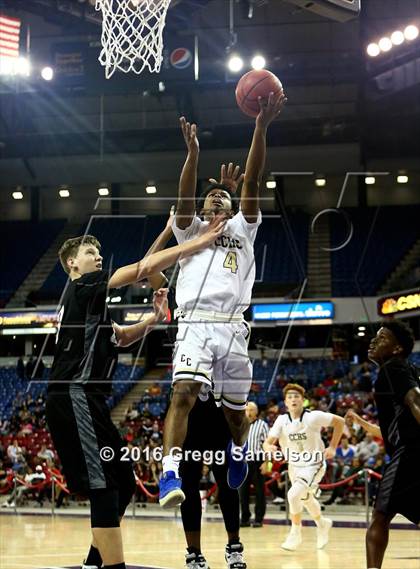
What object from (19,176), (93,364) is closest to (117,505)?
(93,364)

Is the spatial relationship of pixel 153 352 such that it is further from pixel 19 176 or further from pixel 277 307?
pixel 19 176

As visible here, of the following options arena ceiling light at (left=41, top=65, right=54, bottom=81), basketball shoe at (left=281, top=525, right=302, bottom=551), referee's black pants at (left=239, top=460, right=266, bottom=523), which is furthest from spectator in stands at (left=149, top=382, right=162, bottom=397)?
basketball shoe at (left=281, top=525, right=302, bottom=551)

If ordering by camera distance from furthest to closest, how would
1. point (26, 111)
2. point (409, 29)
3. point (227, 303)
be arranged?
point (26, 111), point (409, 29), point (227, 303)

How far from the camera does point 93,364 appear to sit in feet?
16.2

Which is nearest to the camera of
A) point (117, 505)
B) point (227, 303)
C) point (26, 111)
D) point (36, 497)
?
point (117, 505)

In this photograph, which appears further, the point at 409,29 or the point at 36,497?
the point at 409,29

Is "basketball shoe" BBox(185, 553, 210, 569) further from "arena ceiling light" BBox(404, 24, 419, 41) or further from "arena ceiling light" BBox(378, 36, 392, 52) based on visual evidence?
"arena ceiling light" BBox(378, 36, 392, 52)

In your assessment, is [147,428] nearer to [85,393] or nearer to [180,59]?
[180,59]

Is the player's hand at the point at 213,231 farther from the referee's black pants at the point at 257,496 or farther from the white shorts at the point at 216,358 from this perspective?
the referee's black pants at the point at 257,496

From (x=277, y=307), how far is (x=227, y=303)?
1862 cm

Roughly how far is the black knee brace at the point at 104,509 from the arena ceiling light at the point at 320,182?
2471cm

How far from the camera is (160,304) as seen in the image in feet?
18.3

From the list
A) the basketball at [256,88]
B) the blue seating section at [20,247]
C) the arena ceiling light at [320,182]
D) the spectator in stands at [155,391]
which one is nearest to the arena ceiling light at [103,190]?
the blue seating section at [20,247]

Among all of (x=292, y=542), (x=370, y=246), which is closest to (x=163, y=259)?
(x=292, y=542)
